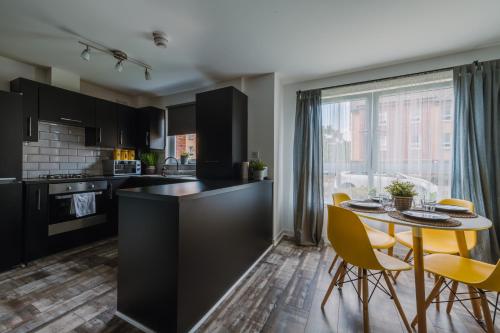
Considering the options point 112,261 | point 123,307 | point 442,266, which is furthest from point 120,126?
point 442,266

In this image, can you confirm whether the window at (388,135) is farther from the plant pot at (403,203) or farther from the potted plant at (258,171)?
the potted plant at (258,171)

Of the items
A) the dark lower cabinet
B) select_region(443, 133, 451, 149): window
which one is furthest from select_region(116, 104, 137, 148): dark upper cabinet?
select_region(443, 133, 451, 149): window

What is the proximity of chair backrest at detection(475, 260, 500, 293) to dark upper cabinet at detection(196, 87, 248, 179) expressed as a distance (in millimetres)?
2270

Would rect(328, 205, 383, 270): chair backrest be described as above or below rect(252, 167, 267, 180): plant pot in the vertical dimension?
below

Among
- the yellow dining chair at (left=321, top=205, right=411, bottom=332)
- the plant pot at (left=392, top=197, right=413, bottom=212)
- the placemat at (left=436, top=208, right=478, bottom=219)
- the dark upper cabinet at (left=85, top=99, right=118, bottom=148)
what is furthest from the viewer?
the dark upper cabinet at (left=85, top=99, right=118, bottom=148)

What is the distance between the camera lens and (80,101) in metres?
3.02

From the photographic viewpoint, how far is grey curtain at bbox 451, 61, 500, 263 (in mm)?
2125

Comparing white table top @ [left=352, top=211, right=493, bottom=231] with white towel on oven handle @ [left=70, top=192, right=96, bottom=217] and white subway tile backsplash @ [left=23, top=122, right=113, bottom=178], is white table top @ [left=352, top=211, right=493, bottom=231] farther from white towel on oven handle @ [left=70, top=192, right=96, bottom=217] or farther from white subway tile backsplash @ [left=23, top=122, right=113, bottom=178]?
white subway tile backsplash @ [left=23, top=122, right=113, bottom=178]

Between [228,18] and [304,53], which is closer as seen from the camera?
[228,18]

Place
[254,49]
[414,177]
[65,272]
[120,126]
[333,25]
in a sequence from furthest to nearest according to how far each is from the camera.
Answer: [120,126]
[414,177]
[254,49]
[65,272]
[333,25]

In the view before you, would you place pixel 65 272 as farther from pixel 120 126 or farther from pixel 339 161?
pixel 339 161

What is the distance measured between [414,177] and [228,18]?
2.80 metres

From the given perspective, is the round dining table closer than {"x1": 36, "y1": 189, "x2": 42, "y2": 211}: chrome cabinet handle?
Yes

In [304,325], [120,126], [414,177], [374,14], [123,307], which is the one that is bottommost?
[304,325]
